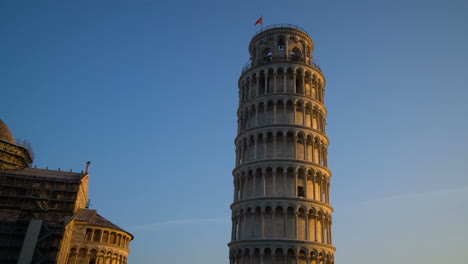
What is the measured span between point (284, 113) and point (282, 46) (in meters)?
10.7

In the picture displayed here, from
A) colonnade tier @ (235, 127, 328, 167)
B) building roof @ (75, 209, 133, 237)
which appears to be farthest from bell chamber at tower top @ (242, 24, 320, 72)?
building roof @ (75, 209, 133, 237)

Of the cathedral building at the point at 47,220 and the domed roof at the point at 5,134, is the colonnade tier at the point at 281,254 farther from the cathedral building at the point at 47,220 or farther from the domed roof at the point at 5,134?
the domed roof at the point at 5,134

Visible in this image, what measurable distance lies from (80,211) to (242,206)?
2558cm

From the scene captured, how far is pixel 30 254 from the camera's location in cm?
3934

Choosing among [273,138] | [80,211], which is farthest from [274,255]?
[80,211]

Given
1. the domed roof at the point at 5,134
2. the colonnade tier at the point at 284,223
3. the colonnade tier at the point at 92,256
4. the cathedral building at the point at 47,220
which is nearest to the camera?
the colonnade tier at the point at 284,223

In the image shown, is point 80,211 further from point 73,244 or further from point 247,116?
point 247,116

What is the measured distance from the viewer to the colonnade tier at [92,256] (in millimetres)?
45688

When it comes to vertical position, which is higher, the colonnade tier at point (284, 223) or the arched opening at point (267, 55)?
the arched opening at point (267, 55)

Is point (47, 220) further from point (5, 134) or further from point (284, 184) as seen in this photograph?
point (284, 184)

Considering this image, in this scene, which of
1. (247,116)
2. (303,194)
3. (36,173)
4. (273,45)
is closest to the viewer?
(303,194)

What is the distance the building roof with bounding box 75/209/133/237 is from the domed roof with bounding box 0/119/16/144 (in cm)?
1458

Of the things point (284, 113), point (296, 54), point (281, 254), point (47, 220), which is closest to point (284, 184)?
point (281, 254)

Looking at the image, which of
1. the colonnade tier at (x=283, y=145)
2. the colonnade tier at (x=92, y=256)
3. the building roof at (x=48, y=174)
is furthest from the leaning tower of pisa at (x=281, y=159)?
the building roof at (x=48, y=174)
